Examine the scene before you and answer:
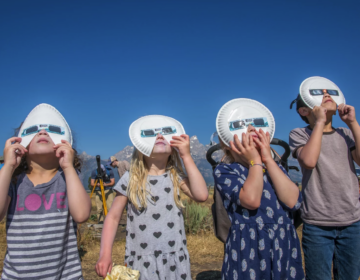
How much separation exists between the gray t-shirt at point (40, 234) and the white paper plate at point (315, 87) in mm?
1850

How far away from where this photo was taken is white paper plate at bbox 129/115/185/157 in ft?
6.72

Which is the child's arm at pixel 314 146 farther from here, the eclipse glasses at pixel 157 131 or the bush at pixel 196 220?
the bush at pixel 196 220

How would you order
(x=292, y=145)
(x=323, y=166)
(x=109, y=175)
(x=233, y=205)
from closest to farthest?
(x=233, y=205) < (x=323, y=166) < (x=292, y=145) < (x=109, y=175)

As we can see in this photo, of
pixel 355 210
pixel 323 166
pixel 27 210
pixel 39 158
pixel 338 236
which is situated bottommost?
pixel 338 236

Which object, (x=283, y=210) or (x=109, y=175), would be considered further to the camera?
(x=109, y=175)

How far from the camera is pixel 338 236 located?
2.16m

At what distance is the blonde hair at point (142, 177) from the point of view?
2041 millimetres

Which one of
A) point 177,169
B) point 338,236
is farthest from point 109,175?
point 338,236

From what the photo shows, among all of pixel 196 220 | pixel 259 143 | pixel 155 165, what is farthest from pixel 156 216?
pixel 196 220

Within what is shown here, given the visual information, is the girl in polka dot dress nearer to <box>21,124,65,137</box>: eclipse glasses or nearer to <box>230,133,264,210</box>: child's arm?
<box>230,133,264,210</box>: child's arm

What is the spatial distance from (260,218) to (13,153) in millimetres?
1574

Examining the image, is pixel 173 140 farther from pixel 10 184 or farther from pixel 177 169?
pixel 10 184

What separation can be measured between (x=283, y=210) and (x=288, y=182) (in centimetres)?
20

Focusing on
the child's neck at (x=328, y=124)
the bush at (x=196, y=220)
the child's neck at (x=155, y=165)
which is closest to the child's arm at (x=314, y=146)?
the child's neck at (x=328, y=124)
